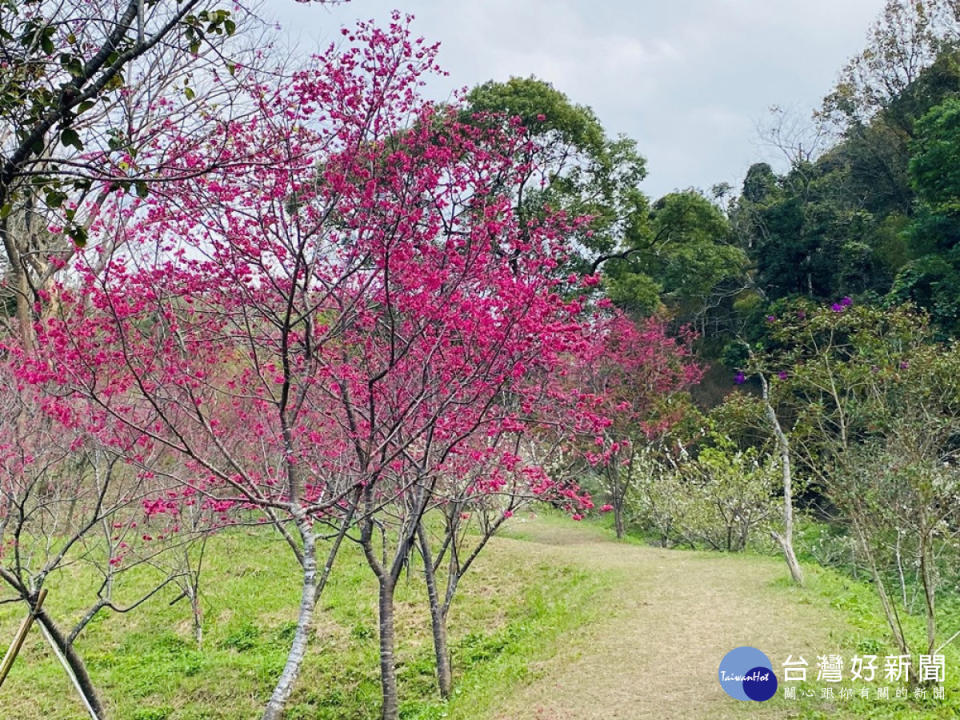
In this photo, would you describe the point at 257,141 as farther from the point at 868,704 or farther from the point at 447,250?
the point at 868,704

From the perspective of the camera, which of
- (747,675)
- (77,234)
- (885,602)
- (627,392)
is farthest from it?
(627,392)

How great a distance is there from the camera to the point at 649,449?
46.2 feet

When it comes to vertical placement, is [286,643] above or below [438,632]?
below

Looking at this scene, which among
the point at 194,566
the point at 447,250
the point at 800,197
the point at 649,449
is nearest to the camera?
the point at 447,250

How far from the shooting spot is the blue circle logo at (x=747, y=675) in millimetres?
5094

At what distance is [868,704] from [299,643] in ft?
12.3

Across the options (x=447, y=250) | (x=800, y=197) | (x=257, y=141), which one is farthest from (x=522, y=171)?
(x=800, y=197)

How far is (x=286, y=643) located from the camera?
28.5 feet

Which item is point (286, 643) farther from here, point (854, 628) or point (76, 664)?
point (854, 628)

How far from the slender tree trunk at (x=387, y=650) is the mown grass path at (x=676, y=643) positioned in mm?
868

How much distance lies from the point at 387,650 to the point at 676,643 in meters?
2.66

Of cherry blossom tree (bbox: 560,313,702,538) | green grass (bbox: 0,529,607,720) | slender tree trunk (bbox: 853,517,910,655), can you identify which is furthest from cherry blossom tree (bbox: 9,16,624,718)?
cherry blossom tree (bbox: 560,313,702,538)

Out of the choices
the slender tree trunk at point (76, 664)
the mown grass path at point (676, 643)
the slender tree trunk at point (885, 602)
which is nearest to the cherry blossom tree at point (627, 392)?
the mown grass path at point (676, 643)

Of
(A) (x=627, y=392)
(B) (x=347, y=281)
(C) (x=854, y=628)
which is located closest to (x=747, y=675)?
(C) (x=854, y=628)
